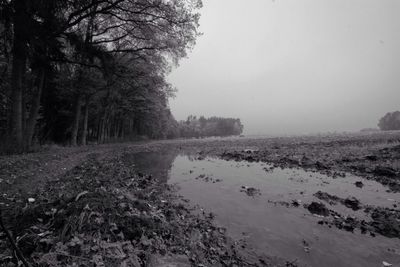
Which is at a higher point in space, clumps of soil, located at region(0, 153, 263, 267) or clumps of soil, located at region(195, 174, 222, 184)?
clumps of soil, located at region(0, 153, 263, 267)

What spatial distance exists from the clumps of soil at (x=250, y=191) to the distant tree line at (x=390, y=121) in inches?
5572

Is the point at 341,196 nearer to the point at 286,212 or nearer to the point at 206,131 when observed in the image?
the point at 286,212

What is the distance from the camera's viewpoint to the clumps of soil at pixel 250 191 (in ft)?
27.2

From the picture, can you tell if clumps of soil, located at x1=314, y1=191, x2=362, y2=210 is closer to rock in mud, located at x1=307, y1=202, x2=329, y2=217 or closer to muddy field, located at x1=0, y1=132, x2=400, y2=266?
muddy field, located at x1=0, y1=132, x2=400, y2=266

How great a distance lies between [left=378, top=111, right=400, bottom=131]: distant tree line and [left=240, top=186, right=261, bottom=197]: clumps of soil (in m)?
142

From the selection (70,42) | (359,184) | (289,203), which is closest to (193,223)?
(289,203)

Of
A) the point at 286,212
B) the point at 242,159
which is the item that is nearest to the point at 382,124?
the point at 242,159

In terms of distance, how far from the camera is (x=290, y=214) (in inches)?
253

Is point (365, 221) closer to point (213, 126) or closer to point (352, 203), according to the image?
point (352, 203)

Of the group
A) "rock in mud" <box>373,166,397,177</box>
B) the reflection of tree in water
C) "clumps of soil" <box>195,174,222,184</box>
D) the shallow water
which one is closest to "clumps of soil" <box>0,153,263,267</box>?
the shallow water

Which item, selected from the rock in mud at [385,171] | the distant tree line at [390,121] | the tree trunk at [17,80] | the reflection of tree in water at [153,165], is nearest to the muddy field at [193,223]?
the rock in mud at [385,171]

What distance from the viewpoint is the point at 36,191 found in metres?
6.17

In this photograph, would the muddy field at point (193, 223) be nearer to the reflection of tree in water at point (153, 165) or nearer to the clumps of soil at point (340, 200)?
the clumps of soil at point (340, 200)

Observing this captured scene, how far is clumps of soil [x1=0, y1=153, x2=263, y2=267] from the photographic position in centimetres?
328
